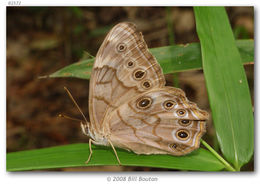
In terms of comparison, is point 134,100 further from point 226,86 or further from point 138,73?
point 226,86

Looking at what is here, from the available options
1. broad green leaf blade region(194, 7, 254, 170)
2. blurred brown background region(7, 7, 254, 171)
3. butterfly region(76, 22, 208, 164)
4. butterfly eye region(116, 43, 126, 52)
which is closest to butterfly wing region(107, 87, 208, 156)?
butterfly region(76, 22, 208, 164)

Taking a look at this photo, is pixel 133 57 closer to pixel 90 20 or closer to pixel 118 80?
pixel 118 80

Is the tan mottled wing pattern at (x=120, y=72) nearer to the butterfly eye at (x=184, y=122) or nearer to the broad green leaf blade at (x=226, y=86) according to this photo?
the butterfly eye at (x=184, y=122)

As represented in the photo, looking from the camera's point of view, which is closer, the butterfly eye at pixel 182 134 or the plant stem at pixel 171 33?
the butterfly eye at pixel 182 134

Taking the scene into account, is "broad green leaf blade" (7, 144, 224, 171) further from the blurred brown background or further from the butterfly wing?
the blurred brown background

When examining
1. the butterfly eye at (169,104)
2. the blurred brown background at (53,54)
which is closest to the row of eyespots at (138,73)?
the butterfly eye at (169,104)

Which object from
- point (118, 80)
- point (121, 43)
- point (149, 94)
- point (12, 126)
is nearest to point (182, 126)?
point (149, 94)
